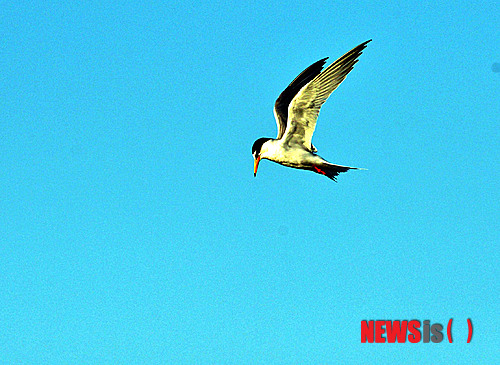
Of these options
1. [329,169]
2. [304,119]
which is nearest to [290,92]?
[304,119]

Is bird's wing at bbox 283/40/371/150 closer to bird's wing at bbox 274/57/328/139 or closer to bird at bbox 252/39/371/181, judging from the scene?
Result: bird at bbox 252/39/371/181

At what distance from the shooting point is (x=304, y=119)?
2397cm

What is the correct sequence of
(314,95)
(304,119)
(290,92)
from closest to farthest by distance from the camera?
(314,95) < (304,119) < (290,92)

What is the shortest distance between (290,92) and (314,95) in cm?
165

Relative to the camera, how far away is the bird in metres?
23.6

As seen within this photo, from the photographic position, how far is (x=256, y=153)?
24312 mm

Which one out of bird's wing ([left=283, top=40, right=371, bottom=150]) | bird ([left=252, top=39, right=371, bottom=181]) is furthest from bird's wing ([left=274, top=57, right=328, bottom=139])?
bird's wing ([left=283, top=40, right=371, bottom=150])

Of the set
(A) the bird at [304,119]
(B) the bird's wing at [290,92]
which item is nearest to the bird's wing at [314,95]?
(A) the bird at [304,119]

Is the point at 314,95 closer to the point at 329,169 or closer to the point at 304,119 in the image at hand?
the point at 304,119

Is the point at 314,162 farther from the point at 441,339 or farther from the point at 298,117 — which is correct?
the point at 441,339

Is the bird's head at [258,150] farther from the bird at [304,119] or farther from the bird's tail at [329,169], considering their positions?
the bird's tail at [329,169]

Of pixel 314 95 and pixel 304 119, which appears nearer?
pixel 314 95

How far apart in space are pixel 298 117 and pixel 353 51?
274cm

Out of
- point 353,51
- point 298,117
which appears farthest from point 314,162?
point 353,51
